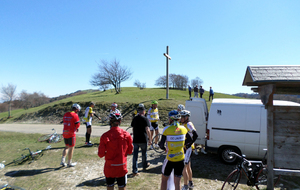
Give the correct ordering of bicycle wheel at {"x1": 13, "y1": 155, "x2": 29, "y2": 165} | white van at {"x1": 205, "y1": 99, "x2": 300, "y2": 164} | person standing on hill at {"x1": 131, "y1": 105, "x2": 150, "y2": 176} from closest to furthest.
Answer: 1. person standing on hill at {"x1": 131, "y1": 105, "x2": 150, "y2": 176}
2. white van at {"x1": 205, "y1": 99, "x2": 300, "y2": 164}
3. bicycle wheel at {"x1": 13, "y1": 155, "x2": 29, "y2": 165}

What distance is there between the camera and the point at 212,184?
16.6ft

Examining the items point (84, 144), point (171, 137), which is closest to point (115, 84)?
point (84, 144)

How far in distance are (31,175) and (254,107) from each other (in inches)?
320

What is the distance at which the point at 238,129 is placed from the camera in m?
6.32

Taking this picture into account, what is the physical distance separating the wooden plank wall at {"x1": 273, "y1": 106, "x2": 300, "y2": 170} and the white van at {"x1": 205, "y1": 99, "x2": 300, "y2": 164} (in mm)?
1997

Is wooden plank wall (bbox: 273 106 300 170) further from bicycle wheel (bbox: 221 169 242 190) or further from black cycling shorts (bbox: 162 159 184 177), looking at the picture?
black cycling shorts (bbox: 162 159 184 177)

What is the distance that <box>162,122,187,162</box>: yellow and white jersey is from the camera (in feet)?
12.2

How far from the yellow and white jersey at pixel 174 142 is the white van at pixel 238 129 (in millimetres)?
3310

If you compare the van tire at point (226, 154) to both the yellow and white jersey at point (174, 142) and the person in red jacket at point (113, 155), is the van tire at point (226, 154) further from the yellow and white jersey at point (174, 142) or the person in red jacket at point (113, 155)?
the person in red jacket at point (113, 155)

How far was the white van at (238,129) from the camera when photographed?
6.13m

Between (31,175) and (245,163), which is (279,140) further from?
(31,175)

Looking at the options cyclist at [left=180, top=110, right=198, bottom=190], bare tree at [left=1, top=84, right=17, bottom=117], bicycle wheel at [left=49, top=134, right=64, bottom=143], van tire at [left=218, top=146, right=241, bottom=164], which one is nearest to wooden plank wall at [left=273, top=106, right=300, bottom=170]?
cyclist at [left=180, top=110, right=198, bottom=190]

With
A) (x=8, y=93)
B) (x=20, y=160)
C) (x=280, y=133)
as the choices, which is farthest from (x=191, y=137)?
(x=8, y=93)

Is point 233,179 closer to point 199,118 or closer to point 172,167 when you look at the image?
point 172,167
